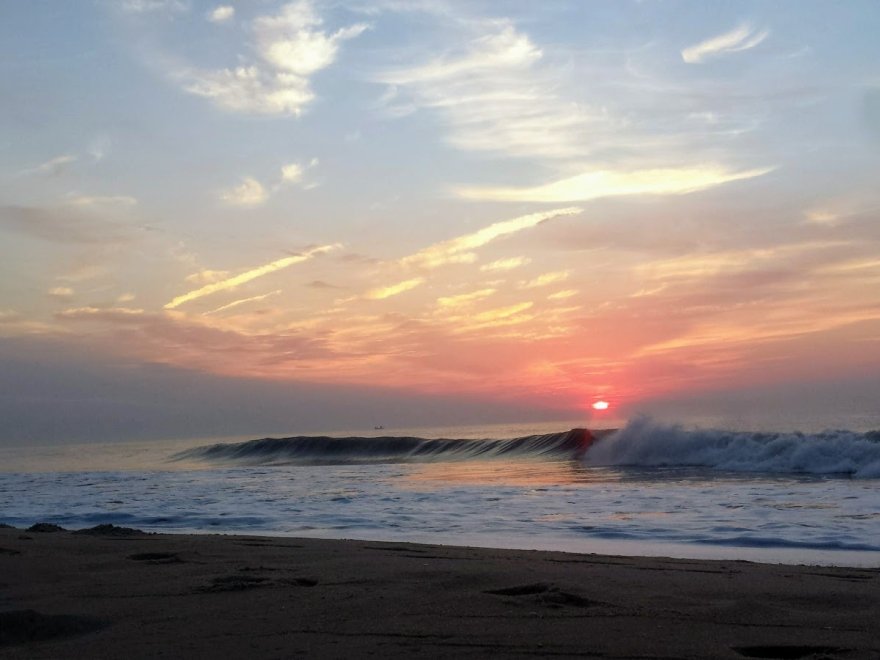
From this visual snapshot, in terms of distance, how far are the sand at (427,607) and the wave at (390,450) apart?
21.1 metres

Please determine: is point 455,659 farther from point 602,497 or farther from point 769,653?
point 602,497

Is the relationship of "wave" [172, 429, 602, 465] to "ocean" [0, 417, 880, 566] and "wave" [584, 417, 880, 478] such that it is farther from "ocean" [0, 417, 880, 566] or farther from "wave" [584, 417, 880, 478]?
"ocean" [0, 417, 880, 566]

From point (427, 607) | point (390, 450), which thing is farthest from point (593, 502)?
point (390, 450)

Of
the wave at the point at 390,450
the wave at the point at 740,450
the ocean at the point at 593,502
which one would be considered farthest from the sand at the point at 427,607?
the wave at the point at 390,450

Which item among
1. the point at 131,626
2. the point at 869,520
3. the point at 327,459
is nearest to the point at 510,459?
the point at 327,459

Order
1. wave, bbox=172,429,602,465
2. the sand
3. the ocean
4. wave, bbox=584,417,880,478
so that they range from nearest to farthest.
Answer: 1. the sand
2. the ocean
3. wave, bbox=584,417,880,478
4. wave, bbox=172,429,602,465

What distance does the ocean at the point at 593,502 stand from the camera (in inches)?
296

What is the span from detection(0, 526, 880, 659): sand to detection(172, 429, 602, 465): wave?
21.1 metres

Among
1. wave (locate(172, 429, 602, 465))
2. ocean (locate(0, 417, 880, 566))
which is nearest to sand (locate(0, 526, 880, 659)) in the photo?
ocean (locate(0, 417, 880, 566))

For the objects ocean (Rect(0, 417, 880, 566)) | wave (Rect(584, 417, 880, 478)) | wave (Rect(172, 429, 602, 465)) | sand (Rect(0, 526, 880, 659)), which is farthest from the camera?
wave (Rect(172, 429, 602, 465))

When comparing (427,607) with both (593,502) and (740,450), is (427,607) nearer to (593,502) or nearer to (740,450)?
(593,502)

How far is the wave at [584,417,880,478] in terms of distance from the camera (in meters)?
16.8

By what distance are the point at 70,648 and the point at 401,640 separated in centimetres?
A: 140

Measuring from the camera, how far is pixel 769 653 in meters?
3.14
